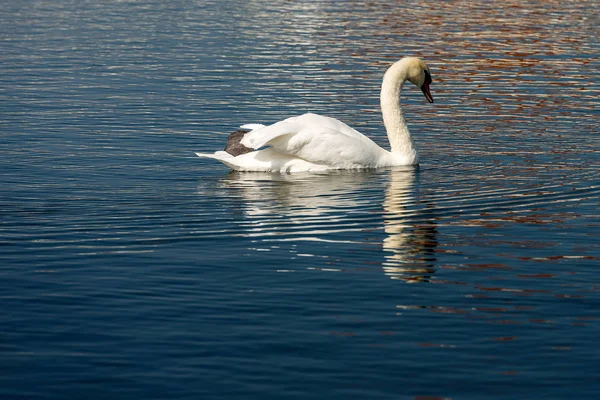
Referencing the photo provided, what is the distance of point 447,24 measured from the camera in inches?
1622

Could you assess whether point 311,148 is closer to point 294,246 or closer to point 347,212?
point 347,212

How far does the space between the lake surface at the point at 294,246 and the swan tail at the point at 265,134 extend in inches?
22.7

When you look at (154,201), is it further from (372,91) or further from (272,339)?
(372,91)

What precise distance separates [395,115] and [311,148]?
189cm

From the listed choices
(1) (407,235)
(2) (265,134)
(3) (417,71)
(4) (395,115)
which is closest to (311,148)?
(2) (265,134)

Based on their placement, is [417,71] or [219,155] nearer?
[219,155]

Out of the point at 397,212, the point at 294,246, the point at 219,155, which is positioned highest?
the point at 219,155

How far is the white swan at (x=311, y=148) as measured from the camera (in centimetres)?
1599

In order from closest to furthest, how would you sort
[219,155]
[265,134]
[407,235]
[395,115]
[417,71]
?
[407,235], [265,134], [219,155], [395,115], [417,71]

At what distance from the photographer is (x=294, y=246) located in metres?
12.0

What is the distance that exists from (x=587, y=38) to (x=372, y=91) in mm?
12202

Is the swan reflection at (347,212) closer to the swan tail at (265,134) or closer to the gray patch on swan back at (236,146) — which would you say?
the gray patch on swan back at (236,146)

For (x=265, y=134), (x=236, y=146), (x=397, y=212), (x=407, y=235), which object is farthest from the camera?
(x=236, y=146)

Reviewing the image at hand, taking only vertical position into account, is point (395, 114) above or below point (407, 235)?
above
